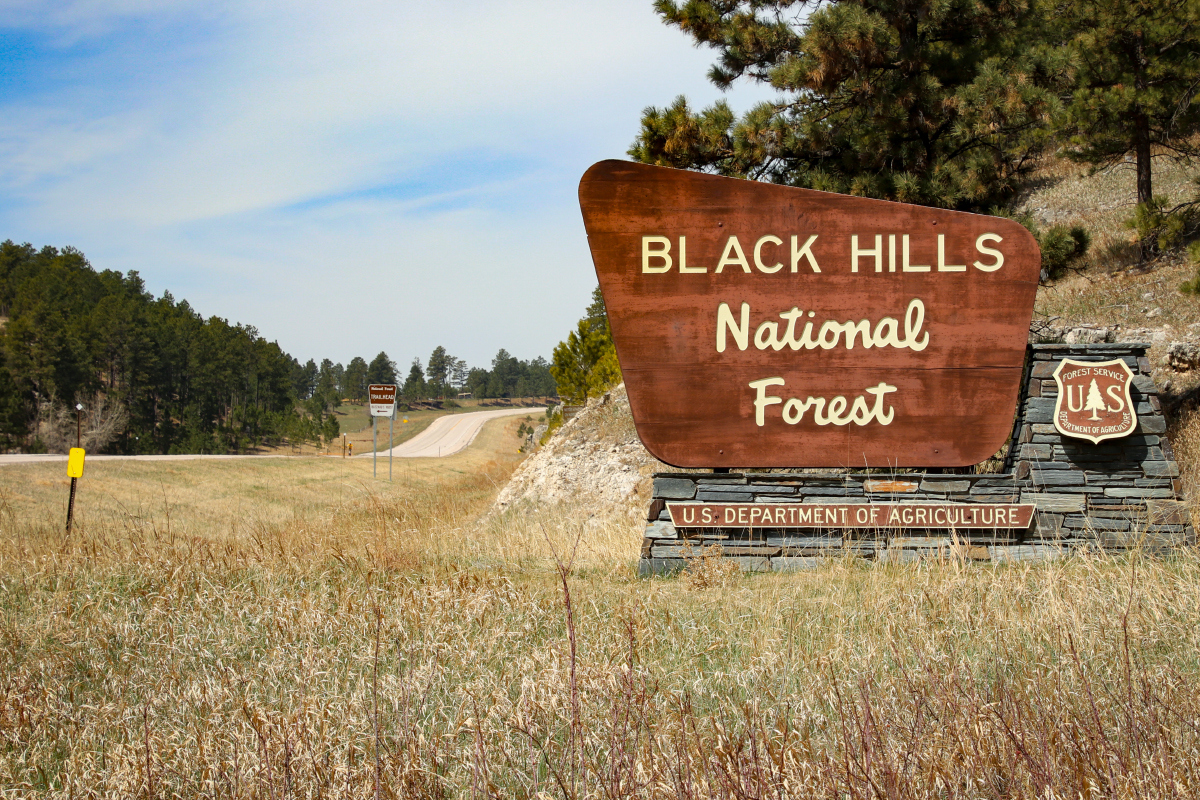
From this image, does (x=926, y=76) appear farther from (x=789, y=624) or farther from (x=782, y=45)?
(x=789, y=624)

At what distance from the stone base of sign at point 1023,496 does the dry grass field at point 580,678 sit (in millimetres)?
357

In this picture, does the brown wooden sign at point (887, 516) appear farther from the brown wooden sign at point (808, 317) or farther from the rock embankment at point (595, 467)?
the rock embankment at point (595, 467)

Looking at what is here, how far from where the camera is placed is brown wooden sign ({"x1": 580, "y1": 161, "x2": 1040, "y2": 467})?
254 inches

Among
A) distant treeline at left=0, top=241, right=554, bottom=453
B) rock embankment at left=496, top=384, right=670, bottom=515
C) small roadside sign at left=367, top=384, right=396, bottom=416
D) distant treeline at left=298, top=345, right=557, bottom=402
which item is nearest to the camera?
rock embankment at left=496, top=384, right=670, bottom=515

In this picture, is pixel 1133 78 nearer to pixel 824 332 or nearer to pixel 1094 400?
pixel 1094 400

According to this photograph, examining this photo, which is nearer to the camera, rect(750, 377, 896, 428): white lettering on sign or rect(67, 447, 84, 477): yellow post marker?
rect(750, 377, 896, 428): white lettering on sign

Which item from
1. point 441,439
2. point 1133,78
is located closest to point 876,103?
point 1133,78

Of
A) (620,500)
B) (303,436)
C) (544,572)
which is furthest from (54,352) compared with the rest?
(544,572)

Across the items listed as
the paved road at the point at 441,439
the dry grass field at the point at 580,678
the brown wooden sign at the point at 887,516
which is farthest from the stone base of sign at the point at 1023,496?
the paved road at the point at 441,439

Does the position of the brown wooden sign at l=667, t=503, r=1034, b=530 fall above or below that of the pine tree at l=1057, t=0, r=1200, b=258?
below

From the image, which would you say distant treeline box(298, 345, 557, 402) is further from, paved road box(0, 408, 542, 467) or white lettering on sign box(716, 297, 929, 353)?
white lettering on sign box(716, 297, 929, 353)

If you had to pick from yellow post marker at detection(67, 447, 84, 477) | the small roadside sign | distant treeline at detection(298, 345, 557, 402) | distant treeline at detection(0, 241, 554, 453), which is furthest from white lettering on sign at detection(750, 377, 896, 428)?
distant treeline at detection(298, 345, 557, 402)

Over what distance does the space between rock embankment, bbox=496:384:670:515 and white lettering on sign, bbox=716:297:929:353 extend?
17.5ft

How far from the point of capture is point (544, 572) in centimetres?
649
